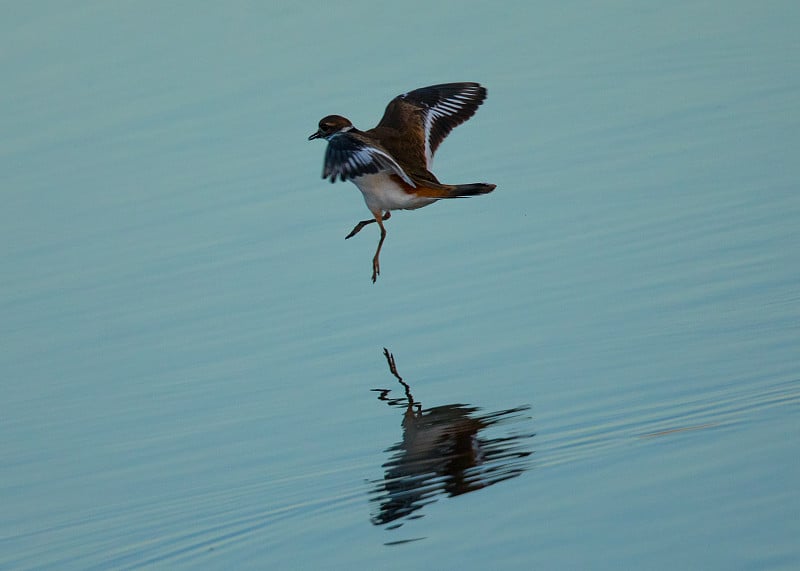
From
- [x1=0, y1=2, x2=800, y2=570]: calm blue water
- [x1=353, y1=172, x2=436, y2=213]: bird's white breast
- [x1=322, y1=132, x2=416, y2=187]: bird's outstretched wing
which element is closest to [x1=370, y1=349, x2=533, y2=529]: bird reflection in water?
[x1=0, y1=2, x2=800, y2=570]: calm blue water

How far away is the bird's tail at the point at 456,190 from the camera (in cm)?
1001

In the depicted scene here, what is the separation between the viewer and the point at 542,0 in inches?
698

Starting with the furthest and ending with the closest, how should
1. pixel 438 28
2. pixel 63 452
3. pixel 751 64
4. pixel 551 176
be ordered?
pixel 438 28 → pixel 751 64 → pixel 551 176 → pixel 63 452

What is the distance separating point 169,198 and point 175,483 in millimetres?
5314

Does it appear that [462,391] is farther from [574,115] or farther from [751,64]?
[751,64]

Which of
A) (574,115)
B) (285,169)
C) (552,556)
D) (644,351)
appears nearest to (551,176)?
(574,115)

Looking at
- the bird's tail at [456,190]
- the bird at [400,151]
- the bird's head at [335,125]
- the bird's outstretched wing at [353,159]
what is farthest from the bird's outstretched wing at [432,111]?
the bird's outstretched wing at [353,159]

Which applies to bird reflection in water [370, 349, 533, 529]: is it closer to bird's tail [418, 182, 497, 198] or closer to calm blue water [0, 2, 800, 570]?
calm blue water [0, 2, 800, 570]

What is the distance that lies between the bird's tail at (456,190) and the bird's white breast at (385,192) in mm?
116

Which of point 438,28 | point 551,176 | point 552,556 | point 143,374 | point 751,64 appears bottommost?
point 552,556

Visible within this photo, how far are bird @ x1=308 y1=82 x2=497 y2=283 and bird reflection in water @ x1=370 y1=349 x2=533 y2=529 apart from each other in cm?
190

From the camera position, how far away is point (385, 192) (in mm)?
10773

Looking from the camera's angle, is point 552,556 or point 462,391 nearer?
point 552,556

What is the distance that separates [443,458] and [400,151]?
13.0ft
